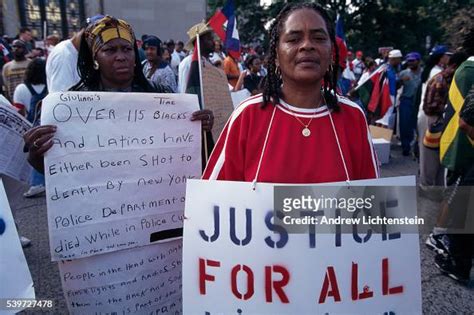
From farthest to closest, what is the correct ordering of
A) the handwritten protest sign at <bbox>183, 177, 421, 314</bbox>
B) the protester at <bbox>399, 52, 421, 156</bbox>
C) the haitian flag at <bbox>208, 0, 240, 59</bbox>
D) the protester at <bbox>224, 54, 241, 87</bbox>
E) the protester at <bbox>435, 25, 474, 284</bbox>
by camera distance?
the protester at <bbox>399, 52, 421, 156</bbox>, the protester at <bbox>224, 54, 241, 87</bbox>, the haitian flag at <bbox>208, 0, 240, 59</bbox>, the protester at <bbox>435, 25, 474, 284</bbox>, the handwritten protest sign at <bbox>183, 177, 421, 314</bbox>

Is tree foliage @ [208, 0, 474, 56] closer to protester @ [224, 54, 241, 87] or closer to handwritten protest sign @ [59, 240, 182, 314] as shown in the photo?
protester @ [224, 54, 241, 87]

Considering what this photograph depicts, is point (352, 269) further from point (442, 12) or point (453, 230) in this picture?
point (442, 12)

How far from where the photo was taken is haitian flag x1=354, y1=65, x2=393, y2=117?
780 centimetres

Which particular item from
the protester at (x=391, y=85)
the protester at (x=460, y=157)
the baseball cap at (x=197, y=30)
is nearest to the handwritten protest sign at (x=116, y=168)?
the baseball cap at (x=197, y=30)

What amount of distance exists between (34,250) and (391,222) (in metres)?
3.60

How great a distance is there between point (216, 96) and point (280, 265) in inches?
64.5

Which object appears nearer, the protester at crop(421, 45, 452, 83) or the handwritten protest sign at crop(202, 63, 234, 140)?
the handwritten protest sign at crop(202, 63, 234, 140)

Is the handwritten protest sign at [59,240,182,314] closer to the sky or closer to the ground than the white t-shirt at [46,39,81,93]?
closer to the ground

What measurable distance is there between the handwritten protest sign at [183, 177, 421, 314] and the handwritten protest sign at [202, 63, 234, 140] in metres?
1.23

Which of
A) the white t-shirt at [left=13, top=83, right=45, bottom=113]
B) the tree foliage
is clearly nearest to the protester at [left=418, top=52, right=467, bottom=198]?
the white t-shirt at [left=13, top=83, right=45, bottom=113]

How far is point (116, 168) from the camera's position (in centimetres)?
201

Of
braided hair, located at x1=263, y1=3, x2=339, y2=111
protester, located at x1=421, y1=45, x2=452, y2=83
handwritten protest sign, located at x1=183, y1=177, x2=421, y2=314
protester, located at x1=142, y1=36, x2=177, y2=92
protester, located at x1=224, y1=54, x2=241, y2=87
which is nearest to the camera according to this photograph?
handwritten protest sign, located at x1=183, y1=177, x2=421, y2=314

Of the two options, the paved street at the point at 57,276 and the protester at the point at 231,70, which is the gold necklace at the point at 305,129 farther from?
the protester at the point at 231,70

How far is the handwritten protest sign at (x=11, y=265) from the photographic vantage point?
1.82 meters
